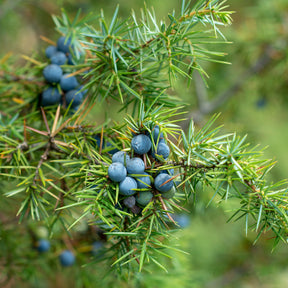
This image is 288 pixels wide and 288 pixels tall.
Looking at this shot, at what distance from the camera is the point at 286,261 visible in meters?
1.79

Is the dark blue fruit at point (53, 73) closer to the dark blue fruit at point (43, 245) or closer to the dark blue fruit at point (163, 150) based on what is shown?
the dark blue fruit at point (163, 150)

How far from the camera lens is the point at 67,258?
1.02 metres

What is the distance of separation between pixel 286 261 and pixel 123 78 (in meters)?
1.61

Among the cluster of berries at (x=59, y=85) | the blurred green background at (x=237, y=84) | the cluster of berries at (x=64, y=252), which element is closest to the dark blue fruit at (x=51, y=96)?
the cluster of berries at (x=59, y=85)

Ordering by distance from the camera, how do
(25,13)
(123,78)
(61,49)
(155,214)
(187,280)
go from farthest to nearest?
(25,13)
(187,280)
(61,49)
(123,78)
(155,214)

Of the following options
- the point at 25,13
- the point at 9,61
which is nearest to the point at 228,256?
the point at 9,61

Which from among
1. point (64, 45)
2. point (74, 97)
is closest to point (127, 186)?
point (74, 97)

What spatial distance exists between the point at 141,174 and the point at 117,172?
4 cm

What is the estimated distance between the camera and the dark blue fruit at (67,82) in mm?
737

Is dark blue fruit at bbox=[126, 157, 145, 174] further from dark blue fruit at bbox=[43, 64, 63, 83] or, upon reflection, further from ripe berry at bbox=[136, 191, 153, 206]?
dark blue fruit at bbox=[43, 64, 63, 83]

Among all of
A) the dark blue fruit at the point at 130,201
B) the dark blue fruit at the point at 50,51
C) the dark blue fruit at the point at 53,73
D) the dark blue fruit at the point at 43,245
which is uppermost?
the dark blue fruit at the point at 50,51

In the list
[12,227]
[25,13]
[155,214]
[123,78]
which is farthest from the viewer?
[25,13]

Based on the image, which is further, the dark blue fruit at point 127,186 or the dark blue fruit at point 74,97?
the dark blue fruit at point 74,97

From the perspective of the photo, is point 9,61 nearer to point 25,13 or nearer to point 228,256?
point 25,13
